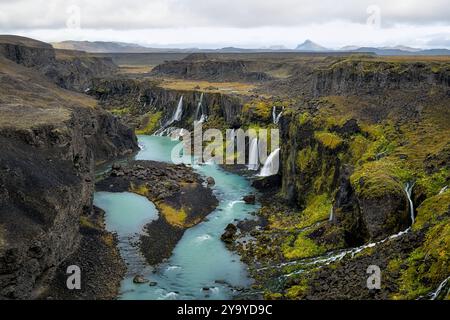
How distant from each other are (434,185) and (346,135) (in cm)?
2225

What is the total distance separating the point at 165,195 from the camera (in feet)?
235

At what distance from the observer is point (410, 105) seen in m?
72.6

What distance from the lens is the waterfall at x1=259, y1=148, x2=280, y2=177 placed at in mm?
83750

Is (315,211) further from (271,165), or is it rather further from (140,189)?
(140,189)

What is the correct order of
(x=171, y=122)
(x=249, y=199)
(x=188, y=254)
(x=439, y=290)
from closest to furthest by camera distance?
(x=439, y=290) < (x=188, y=254) < (x=249, y=199) < (x=171, y=122)

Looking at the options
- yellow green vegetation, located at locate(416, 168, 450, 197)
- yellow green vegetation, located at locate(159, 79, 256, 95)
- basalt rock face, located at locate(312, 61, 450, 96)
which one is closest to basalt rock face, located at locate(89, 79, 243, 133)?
yellow green vegetation, located at locate(159, 79, 256, 95)

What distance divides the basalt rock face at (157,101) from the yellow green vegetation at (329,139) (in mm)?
42799

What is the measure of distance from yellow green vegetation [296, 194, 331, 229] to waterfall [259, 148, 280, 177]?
18.0m

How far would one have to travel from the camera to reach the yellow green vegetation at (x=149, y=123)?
13650 cm

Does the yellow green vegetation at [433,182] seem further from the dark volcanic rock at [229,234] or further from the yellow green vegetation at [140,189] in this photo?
the yellow green vegetation at [140,189]

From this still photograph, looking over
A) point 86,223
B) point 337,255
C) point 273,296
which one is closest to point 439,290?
point 273,296

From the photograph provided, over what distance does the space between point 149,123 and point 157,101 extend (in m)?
13.2
